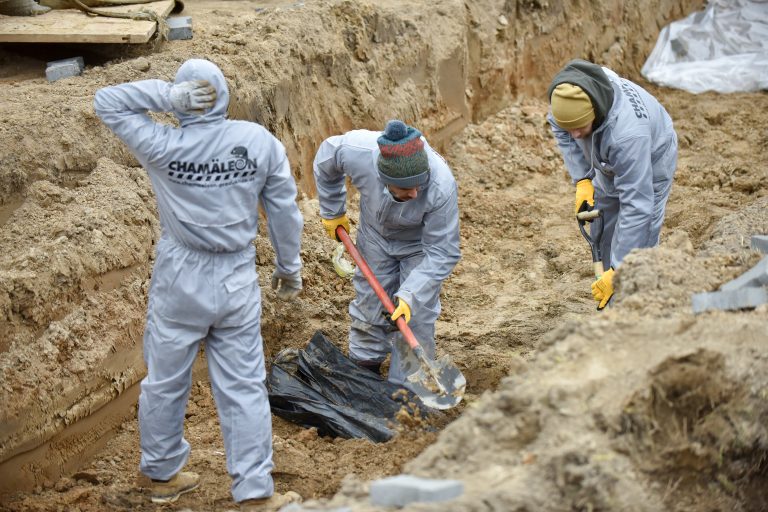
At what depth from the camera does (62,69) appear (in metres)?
6.34

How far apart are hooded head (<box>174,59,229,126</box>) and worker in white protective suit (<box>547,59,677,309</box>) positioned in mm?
1906

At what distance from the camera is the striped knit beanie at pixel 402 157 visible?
4.73 m

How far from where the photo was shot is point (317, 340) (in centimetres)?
567

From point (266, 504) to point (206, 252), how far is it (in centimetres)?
119

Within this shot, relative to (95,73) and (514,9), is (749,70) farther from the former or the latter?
(95,73)

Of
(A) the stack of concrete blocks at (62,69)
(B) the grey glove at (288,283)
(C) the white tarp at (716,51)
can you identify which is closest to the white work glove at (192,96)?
(B) the grey glove at (288,283)

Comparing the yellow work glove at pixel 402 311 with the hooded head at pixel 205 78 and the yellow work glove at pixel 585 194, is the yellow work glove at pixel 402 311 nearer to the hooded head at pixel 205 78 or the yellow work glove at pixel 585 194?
the yellow work glove at pixel 585 194

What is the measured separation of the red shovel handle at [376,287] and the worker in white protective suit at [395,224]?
0.04m

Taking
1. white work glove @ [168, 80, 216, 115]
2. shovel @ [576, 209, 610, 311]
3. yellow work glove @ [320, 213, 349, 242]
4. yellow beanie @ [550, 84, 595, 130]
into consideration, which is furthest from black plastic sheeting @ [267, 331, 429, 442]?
white work glove @ [168, 80, 216, 115]

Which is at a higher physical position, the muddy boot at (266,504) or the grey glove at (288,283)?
the grey glove at (288,283)

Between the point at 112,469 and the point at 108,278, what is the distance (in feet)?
3.40

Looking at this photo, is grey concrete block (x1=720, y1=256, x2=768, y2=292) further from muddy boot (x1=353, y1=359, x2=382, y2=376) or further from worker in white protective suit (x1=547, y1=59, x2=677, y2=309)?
muddy boot (x1=353, y1=359, x2=382, y2=376)

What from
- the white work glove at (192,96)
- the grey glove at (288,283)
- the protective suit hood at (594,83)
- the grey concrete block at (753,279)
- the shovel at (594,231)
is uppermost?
the white work glove at (192,96)

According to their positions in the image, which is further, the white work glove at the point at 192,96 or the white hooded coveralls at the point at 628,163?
the white hooded coveralls at the point at 628,163
